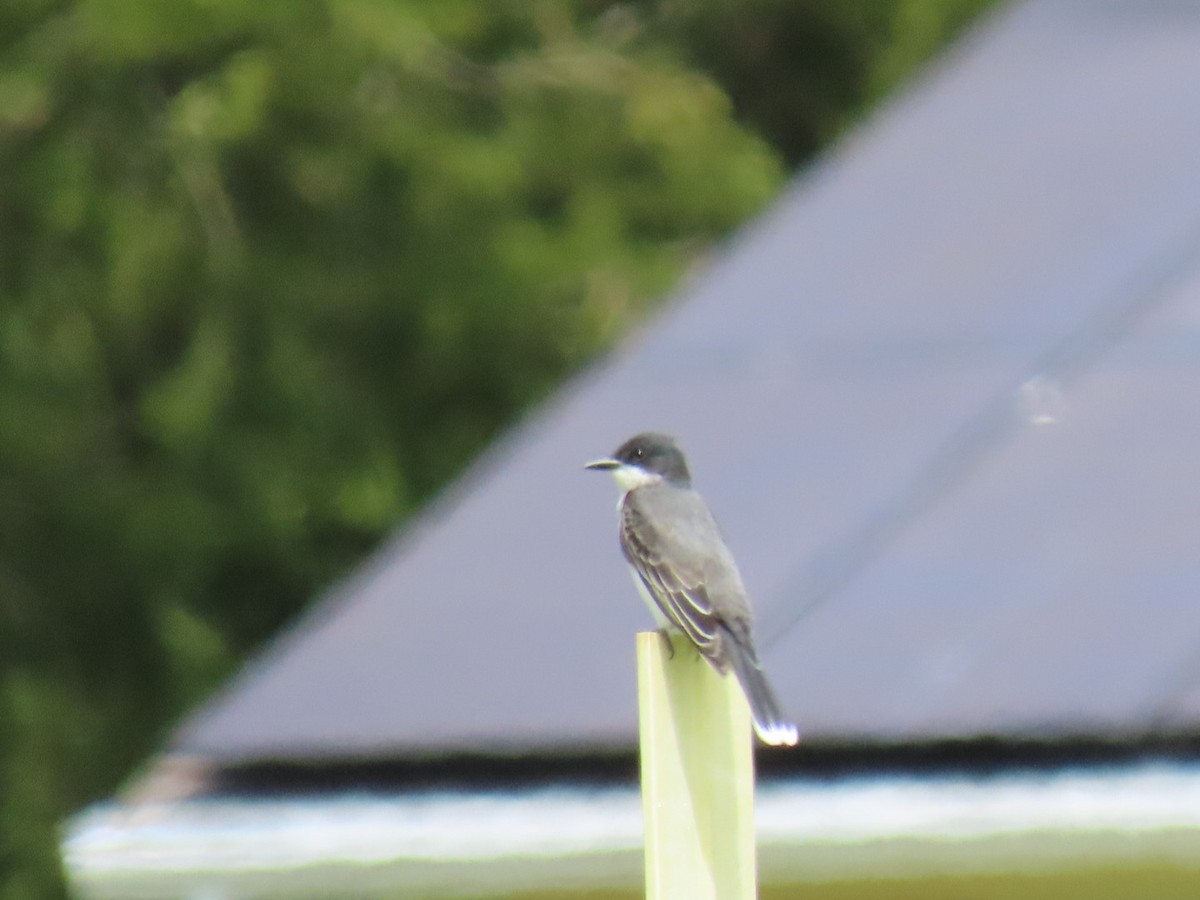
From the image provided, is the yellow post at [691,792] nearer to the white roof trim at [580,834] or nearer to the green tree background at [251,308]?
the white roof trim at [580,834]

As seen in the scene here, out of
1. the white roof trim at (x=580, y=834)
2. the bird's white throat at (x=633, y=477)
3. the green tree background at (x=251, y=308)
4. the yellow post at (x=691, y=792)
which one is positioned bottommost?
the yellow post at (x=691, y=792)

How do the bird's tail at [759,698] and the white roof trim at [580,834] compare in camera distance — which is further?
the white roof trim at [580,834]

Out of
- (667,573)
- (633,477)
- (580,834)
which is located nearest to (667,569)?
(667,573)

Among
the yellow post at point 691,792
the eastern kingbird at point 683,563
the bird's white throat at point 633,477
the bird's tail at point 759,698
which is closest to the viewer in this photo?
the yellow post at point 691,792

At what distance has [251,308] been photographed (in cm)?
1017

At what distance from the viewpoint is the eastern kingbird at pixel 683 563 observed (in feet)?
13.7

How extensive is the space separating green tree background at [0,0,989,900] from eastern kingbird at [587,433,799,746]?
13.9 ft

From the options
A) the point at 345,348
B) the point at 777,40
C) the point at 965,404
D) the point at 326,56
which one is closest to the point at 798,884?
the point at 965,404

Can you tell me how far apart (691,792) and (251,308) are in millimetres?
7543

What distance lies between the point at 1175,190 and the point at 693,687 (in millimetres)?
3887

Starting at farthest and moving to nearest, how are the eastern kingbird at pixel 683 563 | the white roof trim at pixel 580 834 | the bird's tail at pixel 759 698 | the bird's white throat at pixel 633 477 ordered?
the bird's white throat at pixel 633 477
the white roof trim at pixel 580 834
the eastern kingbird at pixel 683 563
the bird's tail at pixel 759 698

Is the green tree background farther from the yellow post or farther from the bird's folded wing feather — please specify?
the yellow post

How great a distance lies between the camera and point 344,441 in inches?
401

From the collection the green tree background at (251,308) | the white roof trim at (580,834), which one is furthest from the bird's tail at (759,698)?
the green tree background at (251,308)
